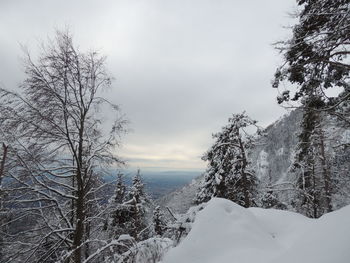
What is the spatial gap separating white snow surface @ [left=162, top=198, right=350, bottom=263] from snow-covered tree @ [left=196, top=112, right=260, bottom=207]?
8.83 metres

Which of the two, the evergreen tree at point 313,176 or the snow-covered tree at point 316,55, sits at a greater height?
the snow-covered tree at point 316,55

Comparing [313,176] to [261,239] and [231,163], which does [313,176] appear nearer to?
[231,163]

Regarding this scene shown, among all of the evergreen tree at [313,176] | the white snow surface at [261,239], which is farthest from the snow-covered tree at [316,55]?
the evergreen tree at [313,176]

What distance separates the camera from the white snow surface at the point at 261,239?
2.10 m

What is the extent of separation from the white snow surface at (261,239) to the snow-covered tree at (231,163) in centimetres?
883

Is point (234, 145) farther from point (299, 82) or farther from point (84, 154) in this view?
point (84, 154)

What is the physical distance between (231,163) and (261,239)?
9.95 meters

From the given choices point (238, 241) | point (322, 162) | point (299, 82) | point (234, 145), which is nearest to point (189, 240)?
point (238, 241)

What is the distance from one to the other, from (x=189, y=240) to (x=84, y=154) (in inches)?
180

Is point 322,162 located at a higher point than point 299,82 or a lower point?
lower

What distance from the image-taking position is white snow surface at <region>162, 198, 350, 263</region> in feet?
6.89

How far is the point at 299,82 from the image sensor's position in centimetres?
728

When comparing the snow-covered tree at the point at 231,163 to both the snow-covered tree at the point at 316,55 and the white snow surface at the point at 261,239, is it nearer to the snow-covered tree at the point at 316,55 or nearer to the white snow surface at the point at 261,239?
the snow-covered tree at the point at 316,55

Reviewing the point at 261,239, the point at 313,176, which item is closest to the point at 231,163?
the point at 313,176
